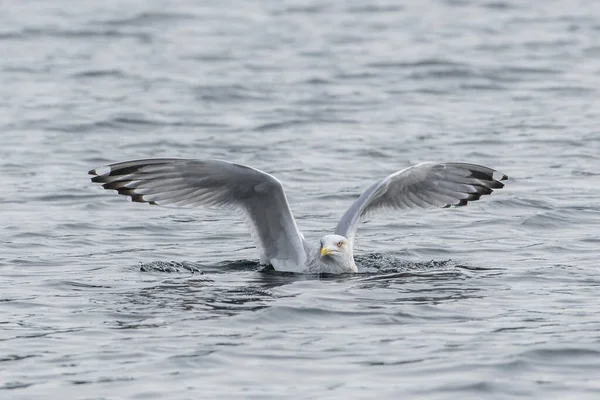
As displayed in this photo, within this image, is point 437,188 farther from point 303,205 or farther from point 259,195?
point 303,205

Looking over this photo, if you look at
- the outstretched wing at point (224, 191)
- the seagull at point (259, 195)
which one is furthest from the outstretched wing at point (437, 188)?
the outstretched wing at point (224, 191)

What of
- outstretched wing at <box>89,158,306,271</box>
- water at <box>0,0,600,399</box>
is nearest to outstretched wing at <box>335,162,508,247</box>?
water at <box>0,0,600,399</box>

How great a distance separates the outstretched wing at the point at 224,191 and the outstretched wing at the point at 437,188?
0.81 meters

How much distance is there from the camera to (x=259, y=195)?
11859 millimetres

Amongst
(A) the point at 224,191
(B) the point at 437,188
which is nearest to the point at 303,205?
(B) the point at 437,188

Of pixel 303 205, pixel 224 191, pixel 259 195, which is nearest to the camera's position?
pixel 259 195

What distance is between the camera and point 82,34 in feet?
91.6

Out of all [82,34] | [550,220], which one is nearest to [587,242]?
[550,220]

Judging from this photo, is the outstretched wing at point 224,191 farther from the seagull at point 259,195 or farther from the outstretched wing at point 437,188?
the outstretched wing at point 437,188

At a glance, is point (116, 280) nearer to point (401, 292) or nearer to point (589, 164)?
point (401, 292)

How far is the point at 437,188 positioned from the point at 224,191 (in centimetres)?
203

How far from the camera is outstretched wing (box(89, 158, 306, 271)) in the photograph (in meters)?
11.6

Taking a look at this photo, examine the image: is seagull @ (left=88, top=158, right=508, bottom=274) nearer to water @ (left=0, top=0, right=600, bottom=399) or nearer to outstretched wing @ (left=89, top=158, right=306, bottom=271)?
outstretched wing @ (left=89, top=158, right=306, bottom=271)

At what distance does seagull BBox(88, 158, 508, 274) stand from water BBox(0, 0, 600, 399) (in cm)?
22
